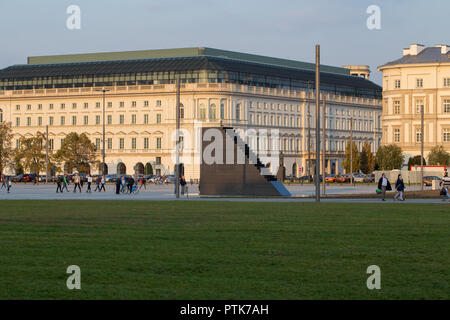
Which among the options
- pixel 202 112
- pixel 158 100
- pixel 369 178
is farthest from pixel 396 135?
pixel 158 100

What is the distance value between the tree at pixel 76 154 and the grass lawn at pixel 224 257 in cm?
10704

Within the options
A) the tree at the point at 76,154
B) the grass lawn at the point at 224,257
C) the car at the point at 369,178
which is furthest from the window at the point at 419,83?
the grass lawn at the point at 224,257

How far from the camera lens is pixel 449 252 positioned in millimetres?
20156

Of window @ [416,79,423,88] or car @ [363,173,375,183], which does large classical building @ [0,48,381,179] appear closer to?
window @ [416,79,423,88]

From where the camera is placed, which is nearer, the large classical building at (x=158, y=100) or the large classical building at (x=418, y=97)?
the large classical building at (x=418, y=97)

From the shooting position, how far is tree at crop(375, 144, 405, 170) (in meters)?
122

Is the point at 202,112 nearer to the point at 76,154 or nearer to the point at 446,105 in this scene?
the point at 76,154

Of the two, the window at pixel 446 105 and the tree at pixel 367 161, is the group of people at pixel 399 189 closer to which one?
the tree at pixel 367 161

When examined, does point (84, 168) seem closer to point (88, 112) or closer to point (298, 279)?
point (88, 112)

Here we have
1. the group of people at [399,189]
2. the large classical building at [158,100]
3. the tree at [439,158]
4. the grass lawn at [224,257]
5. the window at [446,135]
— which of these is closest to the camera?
the grass lawn at [224,257]

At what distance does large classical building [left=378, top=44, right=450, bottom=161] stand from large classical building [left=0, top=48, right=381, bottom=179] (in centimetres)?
2234

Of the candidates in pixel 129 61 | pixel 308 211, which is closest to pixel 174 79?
pixel 129 61

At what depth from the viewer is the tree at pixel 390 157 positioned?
122188 mm
